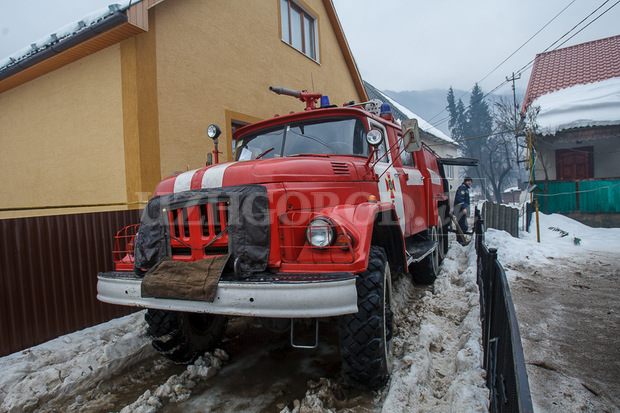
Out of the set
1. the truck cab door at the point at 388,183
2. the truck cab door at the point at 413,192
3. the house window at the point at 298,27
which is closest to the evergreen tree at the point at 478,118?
A: the house window at the point at 298,27

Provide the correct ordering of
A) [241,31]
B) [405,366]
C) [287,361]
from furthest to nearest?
1. [241,31]
2. [287,361]
3. [405,366]

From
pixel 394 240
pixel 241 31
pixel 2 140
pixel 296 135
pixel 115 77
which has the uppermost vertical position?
pixel 241 31

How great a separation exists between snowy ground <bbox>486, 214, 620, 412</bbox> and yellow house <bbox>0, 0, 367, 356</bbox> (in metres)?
4.62

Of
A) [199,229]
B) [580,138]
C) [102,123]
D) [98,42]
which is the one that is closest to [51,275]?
[199,229]

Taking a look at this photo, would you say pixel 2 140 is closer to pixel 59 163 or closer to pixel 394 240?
pixel 59 163

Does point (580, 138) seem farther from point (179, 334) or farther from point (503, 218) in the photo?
point (179, 334)

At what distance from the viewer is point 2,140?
757cm

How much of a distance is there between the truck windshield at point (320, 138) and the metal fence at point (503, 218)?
685cm

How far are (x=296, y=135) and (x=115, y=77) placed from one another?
3.40m

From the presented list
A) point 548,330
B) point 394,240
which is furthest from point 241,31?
point 548,330

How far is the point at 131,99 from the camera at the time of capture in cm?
524

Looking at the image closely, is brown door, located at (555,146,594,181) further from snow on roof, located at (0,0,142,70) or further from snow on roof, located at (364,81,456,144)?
snow on roof, located at (0,0,142,70)

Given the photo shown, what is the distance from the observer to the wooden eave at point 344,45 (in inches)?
434

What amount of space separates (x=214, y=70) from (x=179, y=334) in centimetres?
505
